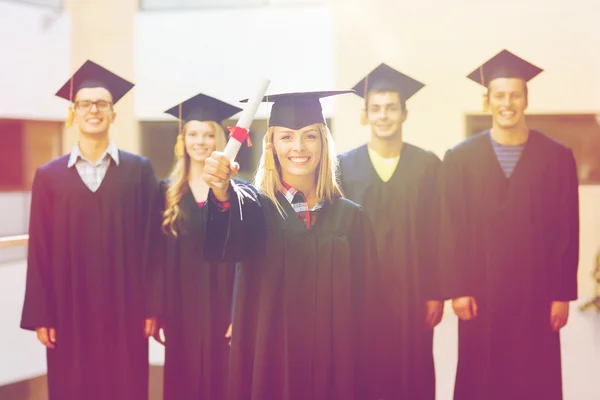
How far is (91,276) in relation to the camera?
2688mm

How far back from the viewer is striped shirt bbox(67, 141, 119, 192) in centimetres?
266

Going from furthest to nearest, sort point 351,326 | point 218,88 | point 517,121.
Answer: point 218,88
point 517,121
point 351,326

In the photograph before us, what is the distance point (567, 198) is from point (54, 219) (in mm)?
2093

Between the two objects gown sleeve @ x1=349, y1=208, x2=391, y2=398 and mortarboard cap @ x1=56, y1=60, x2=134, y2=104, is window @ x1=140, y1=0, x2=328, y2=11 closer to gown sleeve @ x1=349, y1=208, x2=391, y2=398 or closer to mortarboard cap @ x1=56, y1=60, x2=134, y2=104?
mortarboard cap @ x1=56, y1=60, x2=134, y2=104

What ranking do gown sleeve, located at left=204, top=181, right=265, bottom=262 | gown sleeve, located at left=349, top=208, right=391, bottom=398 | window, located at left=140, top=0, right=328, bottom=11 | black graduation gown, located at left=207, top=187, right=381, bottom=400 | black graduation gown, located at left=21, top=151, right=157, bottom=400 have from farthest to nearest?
window, located at left=140, top=0, right=328, bottom=11 < black graduation gown, located at left=21, top=151, right=157, bottom=400 < gown sleeve, located at left=349, top=208, right=391, bottom=398 < black graduation gown, located at left=207, top=187, right=381, bottom=400 < gown sleeve, located at left=204, top=181, right=265, bottom=262

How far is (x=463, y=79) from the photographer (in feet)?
8.55

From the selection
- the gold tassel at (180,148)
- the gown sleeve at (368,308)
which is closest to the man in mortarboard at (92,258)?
the gold tassel at (180,148)

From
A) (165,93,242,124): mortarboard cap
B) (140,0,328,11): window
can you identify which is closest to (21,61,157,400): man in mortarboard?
(165,93,242,124): mortarboard cap

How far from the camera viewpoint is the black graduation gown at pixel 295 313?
2305 mm

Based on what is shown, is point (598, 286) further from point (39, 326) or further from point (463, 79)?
point (39, 326)

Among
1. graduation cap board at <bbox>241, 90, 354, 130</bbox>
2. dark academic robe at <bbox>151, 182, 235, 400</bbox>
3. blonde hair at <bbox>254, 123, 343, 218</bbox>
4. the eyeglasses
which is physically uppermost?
the eyeglasses

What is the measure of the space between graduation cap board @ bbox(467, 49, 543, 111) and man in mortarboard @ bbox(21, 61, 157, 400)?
1420 millimetres

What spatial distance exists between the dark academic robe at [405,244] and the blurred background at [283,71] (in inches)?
3.3

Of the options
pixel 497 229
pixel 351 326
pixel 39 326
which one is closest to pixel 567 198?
pixel 497 229
